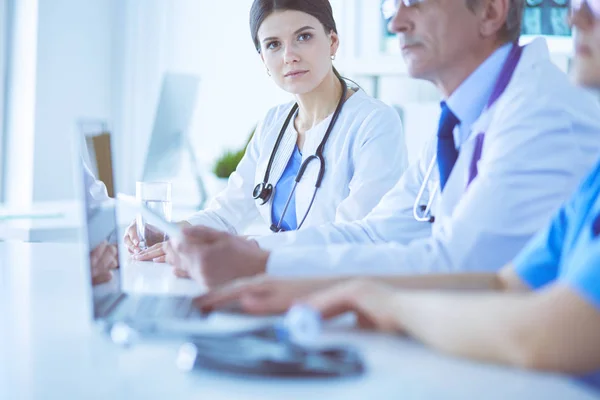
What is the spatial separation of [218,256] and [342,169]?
3.28ft

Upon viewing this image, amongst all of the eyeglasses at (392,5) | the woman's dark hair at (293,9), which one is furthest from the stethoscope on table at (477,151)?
the woman's dark hair at (293,9)

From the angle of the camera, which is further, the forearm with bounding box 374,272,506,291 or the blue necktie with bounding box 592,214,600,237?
the forearm with bounding box 374,272,506,291

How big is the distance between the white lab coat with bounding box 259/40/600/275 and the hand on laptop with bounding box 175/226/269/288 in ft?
0.11

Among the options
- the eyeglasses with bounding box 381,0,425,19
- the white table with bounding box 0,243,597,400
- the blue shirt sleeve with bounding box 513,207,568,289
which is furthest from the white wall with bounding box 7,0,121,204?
the blue shirt sleeve with bounding box 513,207,568,289

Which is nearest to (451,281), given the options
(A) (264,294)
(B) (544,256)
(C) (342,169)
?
(B) (544,256)

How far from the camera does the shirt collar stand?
1516 mm

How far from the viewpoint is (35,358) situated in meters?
0.89

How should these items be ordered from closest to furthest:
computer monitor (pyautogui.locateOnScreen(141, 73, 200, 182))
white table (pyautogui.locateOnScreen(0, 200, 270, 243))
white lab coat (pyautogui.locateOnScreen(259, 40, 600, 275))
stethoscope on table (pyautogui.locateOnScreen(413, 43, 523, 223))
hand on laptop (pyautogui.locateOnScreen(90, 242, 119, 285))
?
hand on laptop (pyautogui.locateOnScreen(90, 242, 119, 285)) < white lab coat (pyautogui.locateOnScreen(259, 40, 600, 275)) < stethoscope on table (pyautogui.locateOnScreen(413, 43, 523, 223)) < white table (pyautogui.locateOnScreen(0, 200, 270, 243)) < computer monitor (pyautogui.locateOnScreen(141, 73, 200, 182))

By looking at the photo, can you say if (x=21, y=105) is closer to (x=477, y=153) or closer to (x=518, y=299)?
(x=477, y=153)

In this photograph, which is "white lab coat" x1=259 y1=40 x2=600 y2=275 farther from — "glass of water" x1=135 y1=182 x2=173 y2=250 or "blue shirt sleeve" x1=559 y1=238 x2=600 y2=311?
"glass of water" x1=135 y1=182 x2=173 y2=250

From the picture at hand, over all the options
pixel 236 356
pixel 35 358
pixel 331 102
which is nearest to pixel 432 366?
pixel 236 356

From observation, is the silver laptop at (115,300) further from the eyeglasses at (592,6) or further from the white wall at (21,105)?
the white wall at (21,105)

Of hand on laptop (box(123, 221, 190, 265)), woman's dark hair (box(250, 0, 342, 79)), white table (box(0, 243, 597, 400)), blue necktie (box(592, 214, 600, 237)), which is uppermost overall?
woman's dark hair (box(250, 0, 342, 79))

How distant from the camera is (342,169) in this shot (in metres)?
2.24
